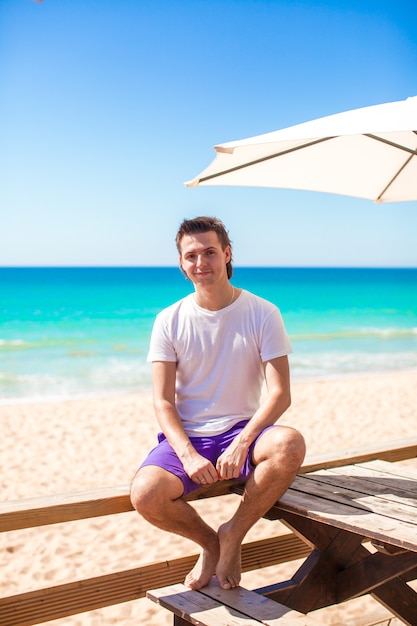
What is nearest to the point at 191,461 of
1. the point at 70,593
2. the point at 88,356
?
the point at 70,593

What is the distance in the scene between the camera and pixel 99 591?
242cm

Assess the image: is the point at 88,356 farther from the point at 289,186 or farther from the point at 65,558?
the point at 289,186

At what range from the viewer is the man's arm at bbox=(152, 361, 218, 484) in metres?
2.45

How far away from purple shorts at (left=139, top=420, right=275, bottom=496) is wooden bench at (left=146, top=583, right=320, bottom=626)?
37cm

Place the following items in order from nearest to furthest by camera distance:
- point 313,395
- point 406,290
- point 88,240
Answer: point 313,395 → point 406,290 → point 88,240

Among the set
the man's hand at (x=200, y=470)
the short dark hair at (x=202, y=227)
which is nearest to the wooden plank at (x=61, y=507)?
the man's hand at (x=200, y=470)

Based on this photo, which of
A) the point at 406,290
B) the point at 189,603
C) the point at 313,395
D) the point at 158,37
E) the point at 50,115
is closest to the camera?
the point at 189,603

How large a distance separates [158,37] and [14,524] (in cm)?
2936

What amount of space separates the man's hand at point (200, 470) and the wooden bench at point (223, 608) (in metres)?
0.37

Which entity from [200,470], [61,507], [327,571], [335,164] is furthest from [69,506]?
[335,164]

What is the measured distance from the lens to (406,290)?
175 ft

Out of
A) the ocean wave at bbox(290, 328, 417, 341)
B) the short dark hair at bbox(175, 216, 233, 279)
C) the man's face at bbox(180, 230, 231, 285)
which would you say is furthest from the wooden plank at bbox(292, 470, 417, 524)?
the ocean wave at bbox(290, 328, 417, 341)

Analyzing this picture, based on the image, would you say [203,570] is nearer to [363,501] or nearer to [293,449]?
[293,449]

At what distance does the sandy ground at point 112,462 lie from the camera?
4344mm
